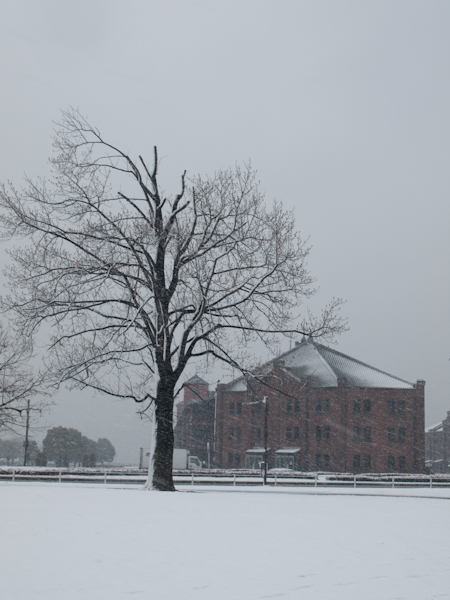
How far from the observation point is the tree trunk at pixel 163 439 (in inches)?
764

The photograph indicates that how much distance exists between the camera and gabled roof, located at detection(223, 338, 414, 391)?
201 ft

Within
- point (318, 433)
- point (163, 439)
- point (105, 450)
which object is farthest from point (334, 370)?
point (105, 450)

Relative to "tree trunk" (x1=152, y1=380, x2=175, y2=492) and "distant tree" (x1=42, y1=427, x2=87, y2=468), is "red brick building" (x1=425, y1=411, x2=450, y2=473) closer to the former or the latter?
"distant tree" (x1=42, y1=427, x2=87, y2=468)

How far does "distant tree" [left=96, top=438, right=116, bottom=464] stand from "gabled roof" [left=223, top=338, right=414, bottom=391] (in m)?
77.3

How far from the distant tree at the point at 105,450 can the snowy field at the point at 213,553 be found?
405 feet

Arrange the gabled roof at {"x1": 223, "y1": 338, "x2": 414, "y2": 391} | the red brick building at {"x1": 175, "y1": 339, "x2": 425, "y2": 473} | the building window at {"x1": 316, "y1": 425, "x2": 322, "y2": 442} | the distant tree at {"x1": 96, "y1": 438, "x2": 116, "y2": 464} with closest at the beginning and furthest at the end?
the red brick building at {"x1": 175, "y1": 339, "x2": 425, "y2": 473}
the building window at {"x1": 316, "y1": 425, "x2": 322, "y2": 442}
the gabled roof at {"x1": 223, "y1": 338, "x2": 414, "y2": 391}
the distant tree at {"x1": 96, "y1": 438, "x2": 116, "y2": 464}

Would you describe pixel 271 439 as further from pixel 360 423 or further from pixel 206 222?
pixel 206 222

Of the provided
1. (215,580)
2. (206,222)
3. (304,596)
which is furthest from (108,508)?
(206,222)

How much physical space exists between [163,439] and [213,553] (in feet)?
36.1

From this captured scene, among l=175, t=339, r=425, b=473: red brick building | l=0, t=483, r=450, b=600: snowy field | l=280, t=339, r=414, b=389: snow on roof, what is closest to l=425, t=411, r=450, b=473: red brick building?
l=280, t=339, r=414, b=389: snow on roof

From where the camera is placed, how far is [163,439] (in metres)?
19.5

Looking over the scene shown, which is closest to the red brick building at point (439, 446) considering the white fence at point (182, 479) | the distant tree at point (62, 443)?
the distant tree at point (62, 443)

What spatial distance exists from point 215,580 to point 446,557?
13.1 ft

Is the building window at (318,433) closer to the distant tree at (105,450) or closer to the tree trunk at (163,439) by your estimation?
the tree trunk at (163,439)
